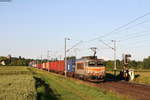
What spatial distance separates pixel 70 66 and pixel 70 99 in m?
35.1

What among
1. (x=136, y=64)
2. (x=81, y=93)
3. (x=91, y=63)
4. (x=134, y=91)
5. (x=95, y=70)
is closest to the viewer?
(x=81, y=93)

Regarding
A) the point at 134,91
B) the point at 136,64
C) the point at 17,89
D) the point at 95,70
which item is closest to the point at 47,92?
the point at 17,89

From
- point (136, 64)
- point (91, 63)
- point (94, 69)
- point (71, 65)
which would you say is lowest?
point (94, 69)

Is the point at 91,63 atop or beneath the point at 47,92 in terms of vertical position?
atop

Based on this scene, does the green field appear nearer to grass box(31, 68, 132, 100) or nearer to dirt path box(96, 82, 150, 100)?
grass box(31, 68, 132, 100)

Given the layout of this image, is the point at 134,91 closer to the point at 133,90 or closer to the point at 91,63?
the point at 133,90

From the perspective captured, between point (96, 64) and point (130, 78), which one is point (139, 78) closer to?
point (130, 78)

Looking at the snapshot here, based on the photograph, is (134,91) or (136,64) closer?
(134,91)

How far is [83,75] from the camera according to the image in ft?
159

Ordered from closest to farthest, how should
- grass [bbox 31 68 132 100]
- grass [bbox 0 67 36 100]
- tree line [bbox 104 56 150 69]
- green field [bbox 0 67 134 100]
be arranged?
grass [bbox 0 67 36 100] < green field [bbox 0 67 134 100] < grass [bbox 31 68 132 100] < tree line [bbox 104 56 150 69]

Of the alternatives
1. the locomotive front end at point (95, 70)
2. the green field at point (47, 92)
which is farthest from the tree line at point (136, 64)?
the green field at point (47, 92)

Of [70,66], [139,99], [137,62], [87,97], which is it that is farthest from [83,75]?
[137,62]

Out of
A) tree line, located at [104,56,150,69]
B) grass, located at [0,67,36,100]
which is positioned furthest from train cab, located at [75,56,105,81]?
tree line, located at [104,56,150,69]

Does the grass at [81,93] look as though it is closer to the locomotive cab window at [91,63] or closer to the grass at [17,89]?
the grass at [17,89]
